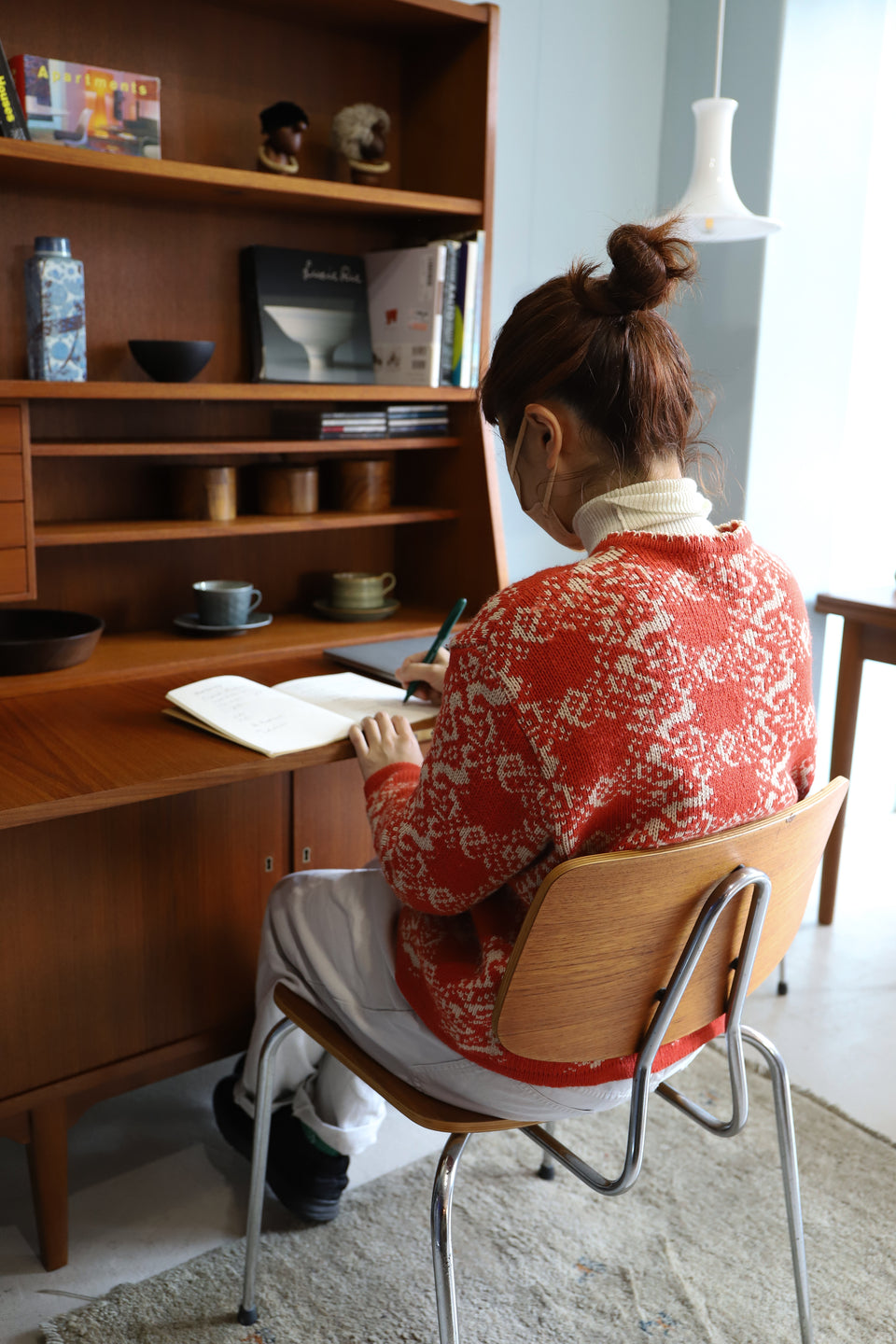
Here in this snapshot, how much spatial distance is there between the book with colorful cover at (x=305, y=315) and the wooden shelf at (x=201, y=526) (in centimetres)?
25

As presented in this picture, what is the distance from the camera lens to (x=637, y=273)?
1.09 meters

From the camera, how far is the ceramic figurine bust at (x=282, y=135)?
1807mm

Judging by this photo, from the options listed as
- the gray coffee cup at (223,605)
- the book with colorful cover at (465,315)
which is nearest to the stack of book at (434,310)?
the book with colorful cover at (465,315)

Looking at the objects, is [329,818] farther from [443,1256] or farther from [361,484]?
[443,1256]

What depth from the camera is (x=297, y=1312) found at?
147cm

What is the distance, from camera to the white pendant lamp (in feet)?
6.37

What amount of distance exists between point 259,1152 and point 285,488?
3.53 feet

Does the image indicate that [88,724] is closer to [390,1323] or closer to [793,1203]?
[390,1323]

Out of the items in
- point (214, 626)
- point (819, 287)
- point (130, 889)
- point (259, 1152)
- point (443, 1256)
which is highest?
point (819, 287)

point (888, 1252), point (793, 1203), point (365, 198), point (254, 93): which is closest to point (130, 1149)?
point (793, 1203)

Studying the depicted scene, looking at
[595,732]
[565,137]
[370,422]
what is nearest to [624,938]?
[595,732]

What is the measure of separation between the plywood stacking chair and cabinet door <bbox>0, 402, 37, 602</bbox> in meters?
0.84

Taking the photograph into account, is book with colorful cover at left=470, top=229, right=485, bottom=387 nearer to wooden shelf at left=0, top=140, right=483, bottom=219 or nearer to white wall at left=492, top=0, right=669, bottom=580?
wooden shelf at left=0, top=140, right=483, bottom=219

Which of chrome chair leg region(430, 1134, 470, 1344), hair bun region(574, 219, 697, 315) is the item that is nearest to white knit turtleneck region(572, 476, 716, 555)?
hair bun region(574, 219, 697, 315)
